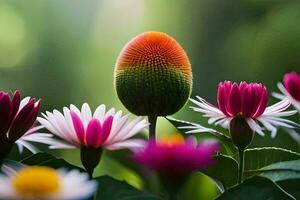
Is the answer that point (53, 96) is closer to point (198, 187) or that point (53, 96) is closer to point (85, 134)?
point (198, 187)

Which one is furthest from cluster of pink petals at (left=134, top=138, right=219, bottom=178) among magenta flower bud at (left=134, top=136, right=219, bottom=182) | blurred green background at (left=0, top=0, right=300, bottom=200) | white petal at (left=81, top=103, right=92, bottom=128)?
blurred green background at (left=0, top=0, right=300, bottom=200)

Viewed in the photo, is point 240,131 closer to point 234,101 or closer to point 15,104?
point 234,101

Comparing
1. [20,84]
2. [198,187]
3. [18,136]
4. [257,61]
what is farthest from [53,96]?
[18,136]

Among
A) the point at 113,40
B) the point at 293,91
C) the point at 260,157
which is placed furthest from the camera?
the point at 113,40

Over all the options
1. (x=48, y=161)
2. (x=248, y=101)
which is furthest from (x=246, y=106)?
(x=48, y=161)

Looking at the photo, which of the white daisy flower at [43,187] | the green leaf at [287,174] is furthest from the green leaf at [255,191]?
the white daisy flower at [43,187]

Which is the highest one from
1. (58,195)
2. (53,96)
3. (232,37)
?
(58,195)
